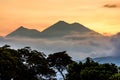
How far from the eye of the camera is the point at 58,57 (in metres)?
85.5

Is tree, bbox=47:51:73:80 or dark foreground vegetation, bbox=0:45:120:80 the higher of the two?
tree, bbox=47:51:73:80

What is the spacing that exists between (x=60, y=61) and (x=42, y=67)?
11555 millimetres

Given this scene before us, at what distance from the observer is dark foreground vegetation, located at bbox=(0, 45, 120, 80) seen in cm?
5568

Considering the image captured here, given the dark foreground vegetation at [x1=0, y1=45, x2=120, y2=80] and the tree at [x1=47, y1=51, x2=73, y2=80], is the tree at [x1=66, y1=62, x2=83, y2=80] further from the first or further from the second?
the tree at [x1=47, y1=51, x2=73, y2=80]

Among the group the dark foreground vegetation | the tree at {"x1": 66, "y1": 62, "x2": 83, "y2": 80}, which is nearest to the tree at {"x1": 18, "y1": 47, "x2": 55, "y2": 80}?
the dark foreground vegetation

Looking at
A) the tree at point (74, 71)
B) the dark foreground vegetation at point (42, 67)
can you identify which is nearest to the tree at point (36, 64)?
A: the dark foreground vegetation at point (42, 67)

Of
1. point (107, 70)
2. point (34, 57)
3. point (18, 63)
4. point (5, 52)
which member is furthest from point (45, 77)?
point (107, 70)

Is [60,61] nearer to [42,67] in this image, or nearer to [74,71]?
[42,67]

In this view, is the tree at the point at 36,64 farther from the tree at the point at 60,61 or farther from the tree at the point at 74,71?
the tree at the point at 74,71

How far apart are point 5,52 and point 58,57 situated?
23.8m

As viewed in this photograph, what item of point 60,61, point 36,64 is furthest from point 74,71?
point 60,61

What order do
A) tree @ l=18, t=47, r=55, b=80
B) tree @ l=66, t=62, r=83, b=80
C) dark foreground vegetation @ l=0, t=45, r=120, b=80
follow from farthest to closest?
tree @ l=18, t=47, r=55, b=80 → tree @ l=66, t=62, r=83, b=80 → dark foreground vegetation @ l=0, t=45, r=120, b=80

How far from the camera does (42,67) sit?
73.1 meters

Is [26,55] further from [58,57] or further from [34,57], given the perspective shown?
[58,57]
